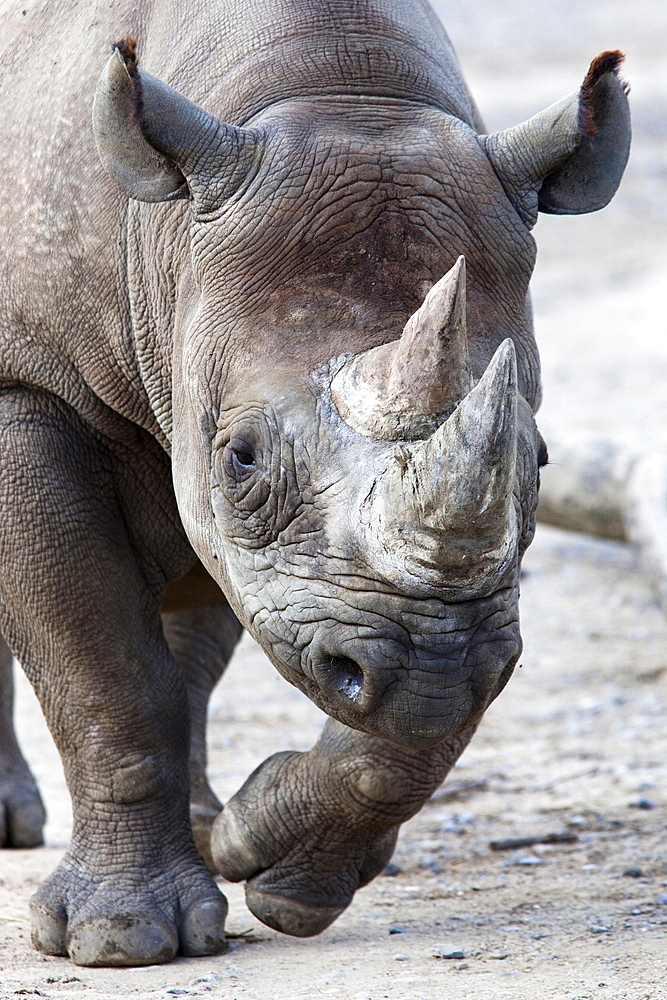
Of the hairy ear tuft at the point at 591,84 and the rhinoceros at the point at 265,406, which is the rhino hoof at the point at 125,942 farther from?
the hairy ear tuft at the point at 591,84

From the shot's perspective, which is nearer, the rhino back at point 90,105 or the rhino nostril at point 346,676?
the rhino nostril at point 346,676

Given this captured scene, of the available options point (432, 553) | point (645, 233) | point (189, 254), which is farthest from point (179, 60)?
point (645, 233)

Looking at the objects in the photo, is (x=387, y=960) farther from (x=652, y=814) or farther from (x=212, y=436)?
(x=652, y=814)

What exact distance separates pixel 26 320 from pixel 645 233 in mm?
16557

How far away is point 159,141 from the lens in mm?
4035

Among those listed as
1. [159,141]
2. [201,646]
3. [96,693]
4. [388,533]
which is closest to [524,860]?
[201,646]

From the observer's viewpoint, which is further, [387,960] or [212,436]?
[387,960]

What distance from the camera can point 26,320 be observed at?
15.5ft

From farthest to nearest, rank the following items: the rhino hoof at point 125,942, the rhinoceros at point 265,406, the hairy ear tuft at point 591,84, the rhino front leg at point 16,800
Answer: the rhino front leg at point 16,800, the rhino hoof at point 125,942, the hairy ear tuft at point 591,84, the rhinoceros at point 265,406

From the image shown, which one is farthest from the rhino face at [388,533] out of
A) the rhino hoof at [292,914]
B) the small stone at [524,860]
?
the small stone at [524,860]

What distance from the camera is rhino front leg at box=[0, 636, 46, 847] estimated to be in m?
6.22

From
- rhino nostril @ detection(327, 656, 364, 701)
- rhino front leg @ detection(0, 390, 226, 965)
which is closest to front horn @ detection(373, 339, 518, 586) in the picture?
rhino nostril @ detection(327, 656, 364, 701)

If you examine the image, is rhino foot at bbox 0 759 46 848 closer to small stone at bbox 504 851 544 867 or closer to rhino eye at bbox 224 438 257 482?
small stone at bbox 504 851 544 867

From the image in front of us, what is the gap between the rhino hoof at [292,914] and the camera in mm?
4723
